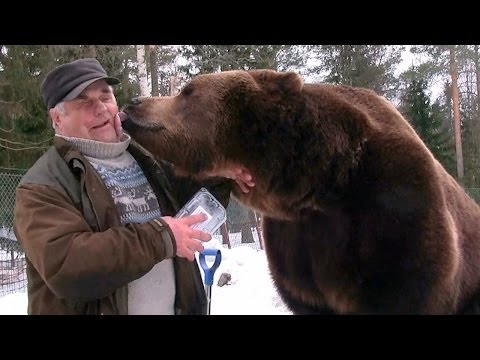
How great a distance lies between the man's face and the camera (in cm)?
248

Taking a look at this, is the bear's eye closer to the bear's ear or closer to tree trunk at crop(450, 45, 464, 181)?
the bear's ear

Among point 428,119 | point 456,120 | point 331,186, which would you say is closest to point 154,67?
point 428,119

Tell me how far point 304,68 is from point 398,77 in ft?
19.4

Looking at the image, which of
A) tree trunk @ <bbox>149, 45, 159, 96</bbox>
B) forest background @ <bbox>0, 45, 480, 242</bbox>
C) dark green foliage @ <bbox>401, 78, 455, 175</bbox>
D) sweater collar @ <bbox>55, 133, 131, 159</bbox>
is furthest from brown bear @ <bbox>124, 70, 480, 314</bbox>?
dark green foliage @ <bbox>401, 78, 455, 175</bbox>

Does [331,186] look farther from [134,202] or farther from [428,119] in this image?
[428,119]

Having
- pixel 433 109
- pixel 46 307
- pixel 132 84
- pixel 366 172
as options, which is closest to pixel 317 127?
pixel 366 172

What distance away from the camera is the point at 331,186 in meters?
2.37

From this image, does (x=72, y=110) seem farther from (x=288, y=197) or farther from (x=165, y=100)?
(x=288, y=197)

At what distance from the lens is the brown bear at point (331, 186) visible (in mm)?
2203

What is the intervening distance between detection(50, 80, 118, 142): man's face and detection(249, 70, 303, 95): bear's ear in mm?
780

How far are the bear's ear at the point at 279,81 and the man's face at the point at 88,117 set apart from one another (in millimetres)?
780

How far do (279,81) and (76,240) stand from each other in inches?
49.5

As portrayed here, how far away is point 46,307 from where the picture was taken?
7.14 ft

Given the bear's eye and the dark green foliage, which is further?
the dark green foliage
